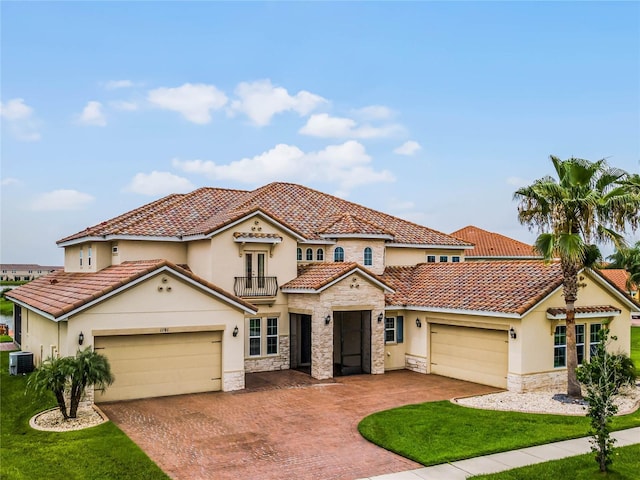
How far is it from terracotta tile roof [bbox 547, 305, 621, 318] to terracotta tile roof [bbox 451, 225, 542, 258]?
77.6 ft

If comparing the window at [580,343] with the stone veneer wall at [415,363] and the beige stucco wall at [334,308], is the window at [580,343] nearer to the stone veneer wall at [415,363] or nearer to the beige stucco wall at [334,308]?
the stone veneer wall at [415,363]

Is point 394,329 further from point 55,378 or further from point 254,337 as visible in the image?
point 55,378

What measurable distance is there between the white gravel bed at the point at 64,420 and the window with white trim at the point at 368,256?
13.0 meters

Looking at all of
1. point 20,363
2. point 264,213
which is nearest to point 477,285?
point 264,213

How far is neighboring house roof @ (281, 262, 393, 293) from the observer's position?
20.1 m

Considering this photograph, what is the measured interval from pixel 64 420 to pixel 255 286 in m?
9.13

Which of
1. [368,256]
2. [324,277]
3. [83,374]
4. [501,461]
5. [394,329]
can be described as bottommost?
[501,461]

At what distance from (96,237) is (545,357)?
1738 centimetres

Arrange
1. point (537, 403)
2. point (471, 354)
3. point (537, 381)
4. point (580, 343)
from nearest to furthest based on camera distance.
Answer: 1. point (537, 403)
2. point (537, 381)
3. point (580, 343)
4. point (471, 354)

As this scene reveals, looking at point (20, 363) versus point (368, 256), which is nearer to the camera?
point (20, 363)

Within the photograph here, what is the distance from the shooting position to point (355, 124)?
29.5m

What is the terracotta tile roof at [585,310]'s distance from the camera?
18.1 meters

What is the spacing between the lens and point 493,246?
4634 centimetres

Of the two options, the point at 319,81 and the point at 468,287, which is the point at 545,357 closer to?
the point at 468,287
